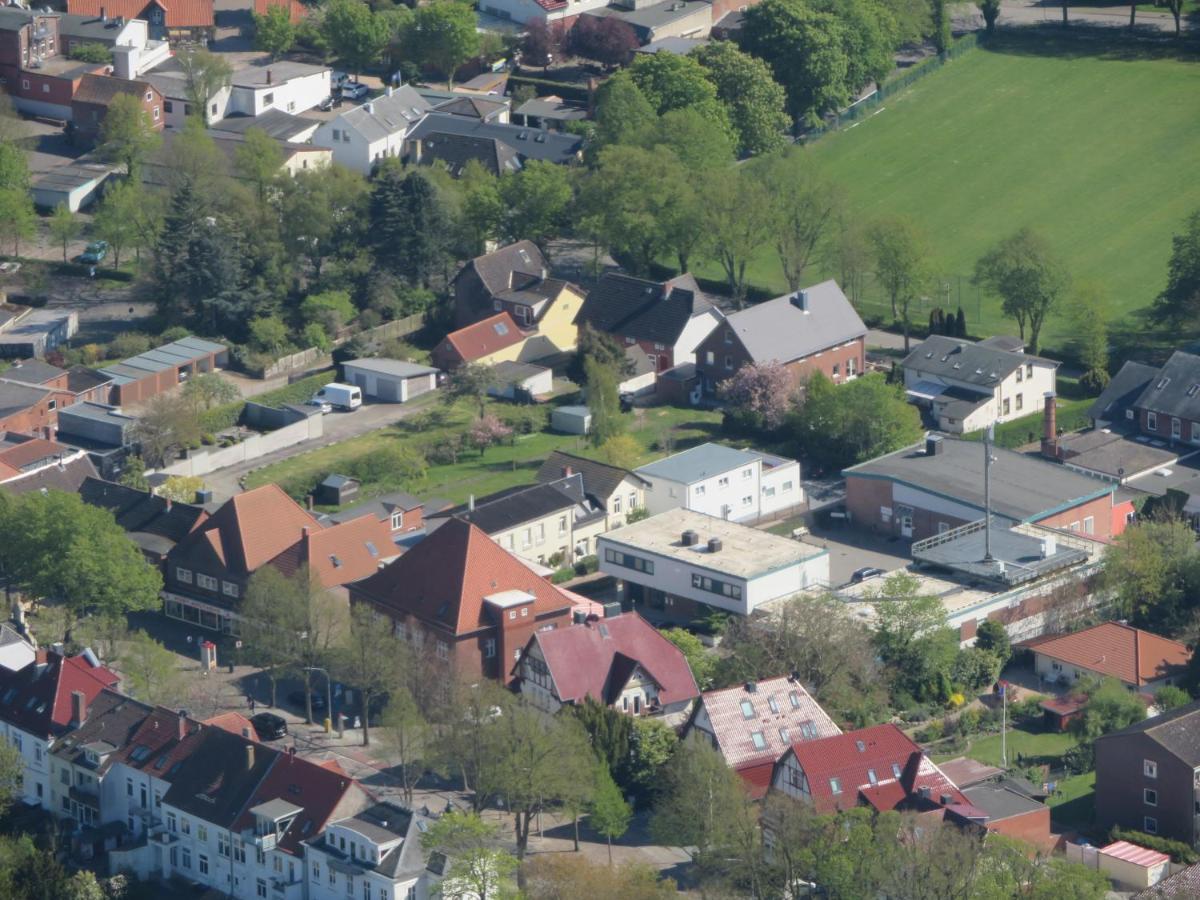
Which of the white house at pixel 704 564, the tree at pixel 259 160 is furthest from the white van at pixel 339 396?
the white house at pixel 704 564

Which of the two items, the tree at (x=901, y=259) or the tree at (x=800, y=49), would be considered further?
the tree at (x=800, y=49)

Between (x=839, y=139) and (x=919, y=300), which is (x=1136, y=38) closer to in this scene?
(x=839, y=139)

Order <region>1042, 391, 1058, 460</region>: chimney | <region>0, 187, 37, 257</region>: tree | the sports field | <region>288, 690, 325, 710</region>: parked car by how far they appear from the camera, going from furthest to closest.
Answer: the sports field, <region>0, 187, 37, 257</region>: tree, <region>1042, 391, 1058, 460</region>: chimney, <region>288, 690, 325, 710</region>: parked car

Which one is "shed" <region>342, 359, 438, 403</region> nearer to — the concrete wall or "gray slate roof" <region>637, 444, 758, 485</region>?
the concrete wall

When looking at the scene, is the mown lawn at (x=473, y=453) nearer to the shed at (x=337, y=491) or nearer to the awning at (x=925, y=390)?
the shed at (x=337, y=491)

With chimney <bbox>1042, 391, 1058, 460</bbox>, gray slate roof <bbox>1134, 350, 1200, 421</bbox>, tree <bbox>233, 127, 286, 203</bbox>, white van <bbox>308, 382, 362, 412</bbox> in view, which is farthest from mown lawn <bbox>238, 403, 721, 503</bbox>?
tree <bbox>233, 127, 286, 203</bbox>

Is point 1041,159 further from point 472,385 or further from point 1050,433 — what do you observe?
point 472,385
